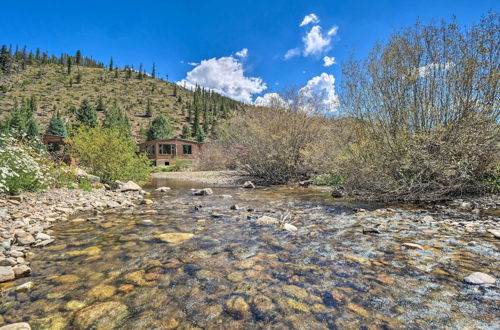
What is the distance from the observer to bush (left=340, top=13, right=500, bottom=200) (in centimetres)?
561

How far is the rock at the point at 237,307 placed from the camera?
1850 millimetres

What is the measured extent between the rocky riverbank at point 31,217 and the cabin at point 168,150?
87.3 ft

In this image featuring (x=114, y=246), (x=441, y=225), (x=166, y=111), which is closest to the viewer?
(x=114, y=246)

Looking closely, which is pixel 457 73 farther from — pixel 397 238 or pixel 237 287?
pixel 237 287

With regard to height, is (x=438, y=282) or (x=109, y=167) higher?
(x=109, y=167)

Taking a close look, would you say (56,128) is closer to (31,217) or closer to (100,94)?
(100,94)

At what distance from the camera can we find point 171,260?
283 centimetres

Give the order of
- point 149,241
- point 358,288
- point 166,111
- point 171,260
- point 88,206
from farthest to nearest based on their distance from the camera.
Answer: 1. point 166,111
2. point 88,206
3. point 149,241
4. point 171,260
5. point 358,288

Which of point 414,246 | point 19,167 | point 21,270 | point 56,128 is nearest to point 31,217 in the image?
point 19,167

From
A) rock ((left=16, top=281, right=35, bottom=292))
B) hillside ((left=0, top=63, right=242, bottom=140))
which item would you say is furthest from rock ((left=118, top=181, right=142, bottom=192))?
hillside ((left=0, top=63, right=242, bottom=140))

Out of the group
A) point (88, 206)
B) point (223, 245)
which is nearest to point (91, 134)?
point (88, 206)

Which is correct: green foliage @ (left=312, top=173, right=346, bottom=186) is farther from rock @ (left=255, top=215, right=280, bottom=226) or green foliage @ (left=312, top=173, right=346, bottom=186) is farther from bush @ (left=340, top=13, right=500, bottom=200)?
rock @ (left=255, top=215, right=280, bottom=226)

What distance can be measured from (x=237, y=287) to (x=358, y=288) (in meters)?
1.07

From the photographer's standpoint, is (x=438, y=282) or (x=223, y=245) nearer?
(x=438, y=282)
